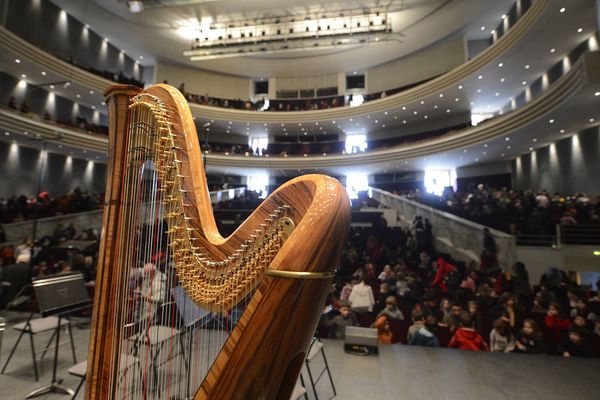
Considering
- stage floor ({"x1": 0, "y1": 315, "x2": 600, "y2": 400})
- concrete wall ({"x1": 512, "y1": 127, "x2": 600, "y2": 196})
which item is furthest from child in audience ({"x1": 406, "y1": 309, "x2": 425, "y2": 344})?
concrete wall ({"x1": 512, "y1": 127, "x2": 600, "y2": 196})

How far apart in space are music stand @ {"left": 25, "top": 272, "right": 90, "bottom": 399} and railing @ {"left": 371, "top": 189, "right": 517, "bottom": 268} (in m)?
8.25

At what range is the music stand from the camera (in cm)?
283

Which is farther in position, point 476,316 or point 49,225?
point 49,225

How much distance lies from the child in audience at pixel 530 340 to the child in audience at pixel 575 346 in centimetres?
24

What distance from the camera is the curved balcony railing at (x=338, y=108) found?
10734 millimetres

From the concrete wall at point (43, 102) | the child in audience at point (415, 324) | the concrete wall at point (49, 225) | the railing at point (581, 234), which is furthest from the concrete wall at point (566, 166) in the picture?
the concrete wall at point (43, 102)

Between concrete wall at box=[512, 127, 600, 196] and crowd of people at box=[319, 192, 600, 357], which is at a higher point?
concrete wall at box=[512, 127, 600, 196]

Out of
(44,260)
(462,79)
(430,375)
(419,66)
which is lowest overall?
(430,375)

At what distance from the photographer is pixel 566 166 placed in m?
12.3

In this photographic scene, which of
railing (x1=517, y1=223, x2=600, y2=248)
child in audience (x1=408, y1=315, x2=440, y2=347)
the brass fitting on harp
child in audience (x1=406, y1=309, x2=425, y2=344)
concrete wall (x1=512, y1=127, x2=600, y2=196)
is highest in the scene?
concrete wall (x1=512, y1=127, x2=600, y2=196)

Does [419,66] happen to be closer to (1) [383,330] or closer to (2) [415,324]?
(2) [415,324]

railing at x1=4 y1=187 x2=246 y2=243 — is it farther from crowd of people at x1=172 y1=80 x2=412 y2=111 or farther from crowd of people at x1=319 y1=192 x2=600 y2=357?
crowd of people at x1=172 y1=80 x2=412 y2=111

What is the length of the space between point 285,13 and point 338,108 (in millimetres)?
5353

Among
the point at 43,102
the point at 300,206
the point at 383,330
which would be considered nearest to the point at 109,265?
the point at 300,206
